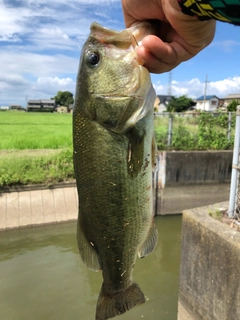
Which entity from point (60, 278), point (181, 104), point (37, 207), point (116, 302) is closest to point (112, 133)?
point (116, 302)

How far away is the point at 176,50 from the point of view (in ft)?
5.71

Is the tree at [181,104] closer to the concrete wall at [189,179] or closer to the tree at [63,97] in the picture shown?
the tree at [63,97]

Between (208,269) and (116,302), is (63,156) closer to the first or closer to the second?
(208,269)

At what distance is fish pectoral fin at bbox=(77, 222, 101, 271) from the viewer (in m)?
2.00

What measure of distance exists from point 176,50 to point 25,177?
886cm

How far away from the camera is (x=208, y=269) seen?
3.85m

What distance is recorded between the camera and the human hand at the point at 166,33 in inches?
59.3

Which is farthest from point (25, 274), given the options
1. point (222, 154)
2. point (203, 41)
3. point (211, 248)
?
point (222, 154)

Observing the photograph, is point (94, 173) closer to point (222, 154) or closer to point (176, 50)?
point (176, 50)

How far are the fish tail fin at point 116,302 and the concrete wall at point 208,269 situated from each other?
5.92 ft

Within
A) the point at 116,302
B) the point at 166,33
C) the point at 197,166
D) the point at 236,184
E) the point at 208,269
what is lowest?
the point at 208,269

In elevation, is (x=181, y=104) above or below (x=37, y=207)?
above

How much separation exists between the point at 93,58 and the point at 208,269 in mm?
3108

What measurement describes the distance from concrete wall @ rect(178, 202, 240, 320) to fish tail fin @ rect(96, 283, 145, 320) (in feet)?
5.92
